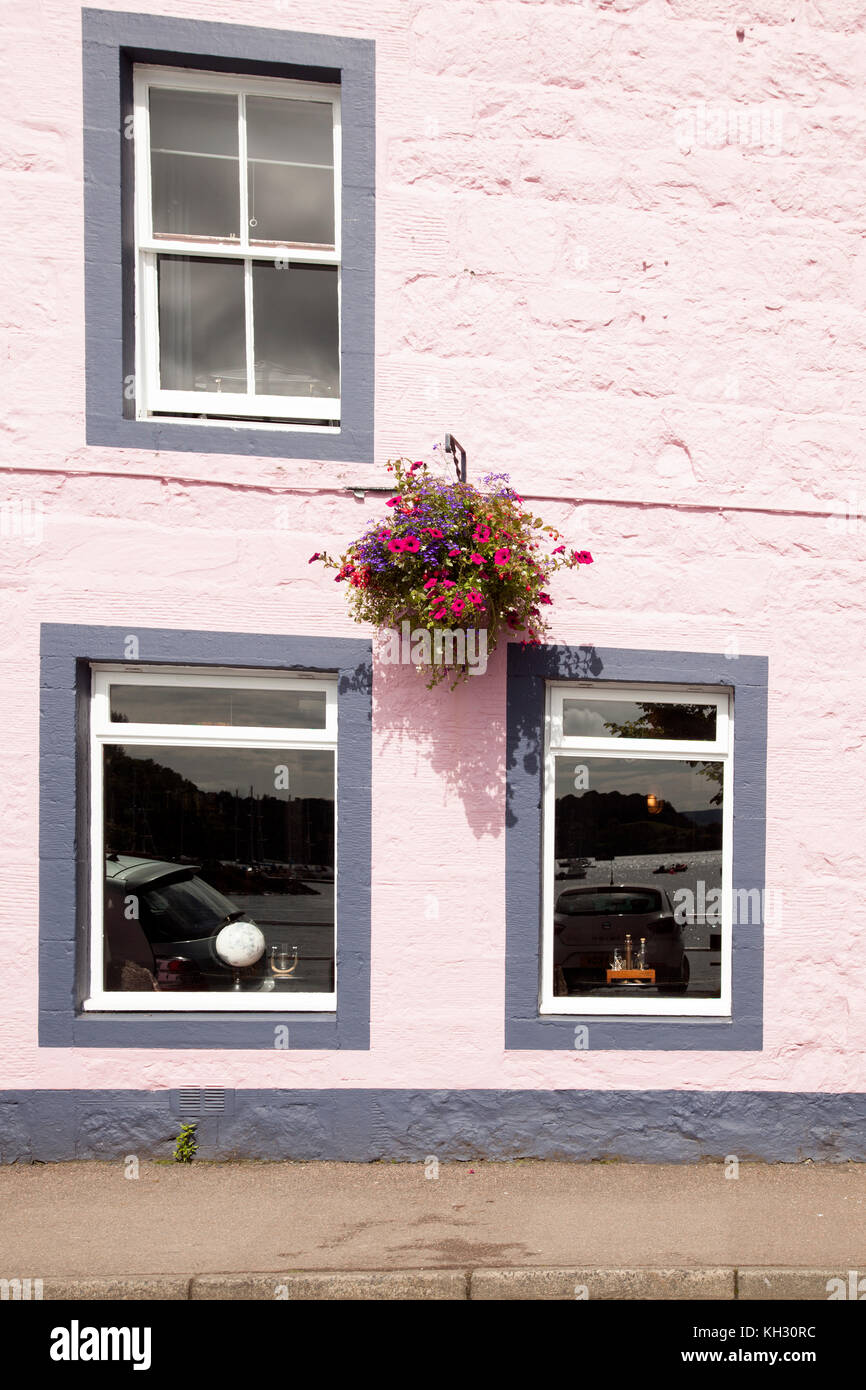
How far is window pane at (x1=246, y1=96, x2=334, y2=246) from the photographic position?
6258 millimetres

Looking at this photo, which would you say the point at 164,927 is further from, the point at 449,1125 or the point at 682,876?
the point at 682,876

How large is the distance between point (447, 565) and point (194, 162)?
3.09 meters

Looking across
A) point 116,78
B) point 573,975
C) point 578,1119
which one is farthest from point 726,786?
point 116,78

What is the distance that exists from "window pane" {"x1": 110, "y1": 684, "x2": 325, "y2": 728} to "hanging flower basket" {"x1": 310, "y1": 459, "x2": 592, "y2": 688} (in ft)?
2.34

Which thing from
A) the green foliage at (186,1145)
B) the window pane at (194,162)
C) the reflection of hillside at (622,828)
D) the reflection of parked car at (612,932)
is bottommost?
the green foliage at (186,1145)

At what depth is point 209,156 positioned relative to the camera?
6.23m

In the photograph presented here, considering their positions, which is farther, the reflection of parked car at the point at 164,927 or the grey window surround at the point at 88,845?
the reflection of parked car at the point at 164,927

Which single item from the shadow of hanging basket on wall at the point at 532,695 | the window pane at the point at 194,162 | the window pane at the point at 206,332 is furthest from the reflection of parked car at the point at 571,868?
the window pane at the point at 194,162

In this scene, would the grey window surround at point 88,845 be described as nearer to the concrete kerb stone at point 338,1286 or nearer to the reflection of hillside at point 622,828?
the reflection of hillside at point 622,828

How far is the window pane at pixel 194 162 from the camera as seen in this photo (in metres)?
6.18

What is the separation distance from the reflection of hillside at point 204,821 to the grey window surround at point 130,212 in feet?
6.54

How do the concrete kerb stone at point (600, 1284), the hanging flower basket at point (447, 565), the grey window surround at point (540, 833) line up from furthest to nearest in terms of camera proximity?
the grey window surround at point (540, 833) < the hanging flower basket at point (447, 565) < the concrete kerb stone at point (600, 1284)

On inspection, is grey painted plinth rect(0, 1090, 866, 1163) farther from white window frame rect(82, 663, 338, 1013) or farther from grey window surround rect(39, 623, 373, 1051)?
white window frame rect(82, 663, 338, 1013)
